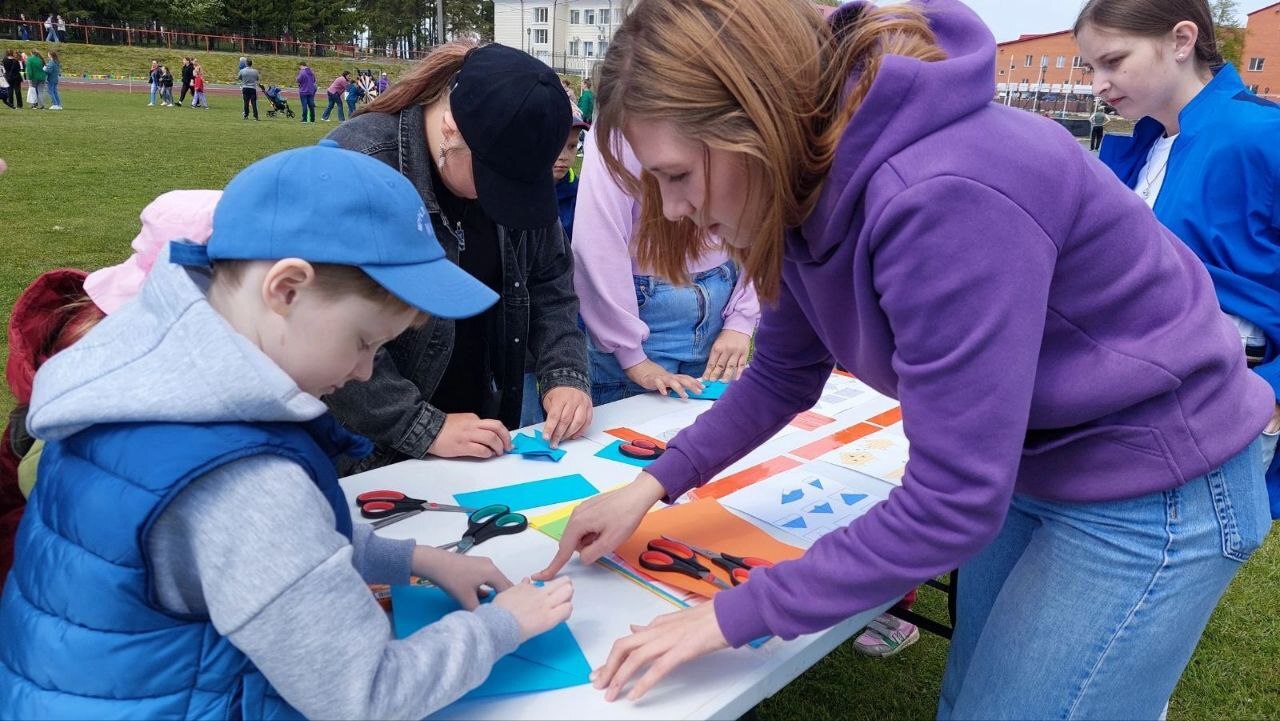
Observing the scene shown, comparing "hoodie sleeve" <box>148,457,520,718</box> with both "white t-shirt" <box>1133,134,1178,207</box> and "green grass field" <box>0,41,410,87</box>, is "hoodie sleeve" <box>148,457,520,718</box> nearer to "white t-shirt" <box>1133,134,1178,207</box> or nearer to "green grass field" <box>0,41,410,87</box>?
"white t-shirt" <box>1133,134,1178,207</box>

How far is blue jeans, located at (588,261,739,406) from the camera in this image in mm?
2453

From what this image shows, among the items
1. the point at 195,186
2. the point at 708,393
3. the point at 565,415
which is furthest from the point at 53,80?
the point at 565,415

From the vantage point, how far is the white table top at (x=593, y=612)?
3.34 feet

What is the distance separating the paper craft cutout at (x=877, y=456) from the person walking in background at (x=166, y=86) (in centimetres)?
2327

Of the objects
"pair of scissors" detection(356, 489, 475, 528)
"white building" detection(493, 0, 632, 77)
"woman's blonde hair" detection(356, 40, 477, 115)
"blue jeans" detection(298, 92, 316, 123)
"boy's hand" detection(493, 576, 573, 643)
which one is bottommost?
"blue jeans" detection(298, 92, 316, 123)

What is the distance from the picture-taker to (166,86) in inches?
848

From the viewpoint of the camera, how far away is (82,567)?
2.72 ft

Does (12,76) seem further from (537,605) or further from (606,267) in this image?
(537,605)

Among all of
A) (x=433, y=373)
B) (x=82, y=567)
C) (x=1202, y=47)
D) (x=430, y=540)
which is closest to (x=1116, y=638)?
(x=430, y=540)

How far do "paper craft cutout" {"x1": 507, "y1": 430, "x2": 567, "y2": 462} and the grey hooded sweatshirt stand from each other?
883mm

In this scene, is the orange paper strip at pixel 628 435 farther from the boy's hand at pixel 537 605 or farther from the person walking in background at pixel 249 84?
the person walking in background at pixel 249 84

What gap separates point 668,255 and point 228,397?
0.72 meters

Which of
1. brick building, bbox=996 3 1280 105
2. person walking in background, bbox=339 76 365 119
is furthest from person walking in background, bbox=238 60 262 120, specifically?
brick building, bbox=996 3 1280 105

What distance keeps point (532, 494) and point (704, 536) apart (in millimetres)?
343
